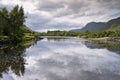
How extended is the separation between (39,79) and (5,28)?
7292 centimetres

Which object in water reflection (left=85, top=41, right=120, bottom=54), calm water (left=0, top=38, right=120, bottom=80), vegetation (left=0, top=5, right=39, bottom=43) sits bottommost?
water reflection (left=85, top=41, right=120, bottom=54)

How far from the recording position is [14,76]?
30234mm

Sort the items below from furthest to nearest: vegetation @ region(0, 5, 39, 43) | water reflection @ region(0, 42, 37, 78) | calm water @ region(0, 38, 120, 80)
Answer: vegetation @ region(0, 5, 39, 43) < water reflection @ region(0, 42, 37, 78) < calm water @ region(0, 38, 120, 80)

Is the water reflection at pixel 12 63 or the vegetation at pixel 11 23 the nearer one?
the water reflection at pixel 12 63

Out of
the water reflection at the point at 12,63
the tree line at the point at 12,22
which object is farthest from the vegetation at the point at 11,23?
the water reflection at the point at 12,63

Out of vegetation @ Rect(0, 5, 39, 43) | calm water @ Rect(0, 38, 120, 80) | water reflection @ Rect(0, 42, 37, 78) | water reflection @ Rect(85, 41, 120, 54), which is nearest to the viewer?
calm water @ Rect(0, 38, 120, 80)

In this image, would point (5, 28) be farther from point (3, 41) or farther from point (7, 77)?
point (7, 77)

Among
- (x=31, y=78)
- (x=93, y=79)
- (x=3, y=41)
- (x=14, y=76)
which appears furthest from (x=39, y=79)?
(x=3, y=41)

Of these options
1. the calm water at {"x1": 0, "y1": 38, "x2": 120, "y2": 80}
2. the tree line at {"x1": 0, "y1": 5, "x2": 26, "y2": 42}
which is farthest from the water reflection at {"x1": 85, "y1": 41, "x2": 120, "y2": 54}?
the tree line at {"x1": 0, "y1": 5, "x2": 26, "y2": 42}

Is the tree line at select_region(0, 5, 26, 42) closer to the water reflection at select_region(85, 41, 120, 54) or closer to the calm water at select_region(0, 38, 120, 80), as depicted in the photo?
the water reflection at select_region(85, 41, 120, 54)

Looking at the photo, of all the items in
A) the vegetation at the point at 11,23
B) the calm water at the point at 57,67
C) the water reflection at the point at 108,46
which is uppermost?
the vegetation at the point at 11,23

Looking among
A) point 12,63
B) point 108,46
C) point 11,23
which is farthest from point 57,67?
point 108,46

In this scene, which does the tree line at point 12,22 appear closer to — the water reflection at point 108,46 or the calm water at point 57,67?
the water reflection at point 108,46

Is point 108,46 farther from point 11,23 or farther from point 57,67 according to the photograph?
point 57,67
